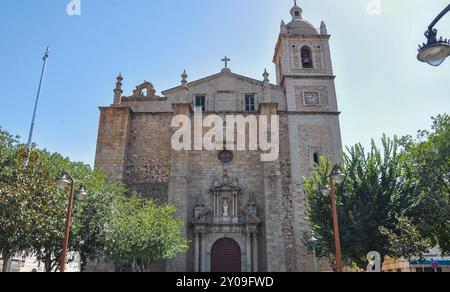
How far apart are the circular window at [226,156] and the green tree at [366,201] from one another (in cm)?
778

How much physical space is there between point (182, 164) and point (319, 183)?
8670mm

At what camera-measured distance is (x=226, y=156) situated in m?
22.0

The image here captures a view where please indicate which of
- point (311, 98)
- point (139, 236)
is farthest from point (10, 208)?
point (311, 98)

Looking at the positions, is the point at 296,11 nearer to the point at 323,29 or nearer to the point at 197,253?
the point at 323,29

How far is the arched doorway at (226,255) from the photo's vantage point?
1928 centimetres

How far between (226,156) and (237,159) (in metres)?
0.75

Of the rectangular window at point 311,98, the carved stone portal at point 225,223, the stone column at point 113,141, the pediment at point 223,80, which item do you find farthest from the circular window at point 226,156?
the rectangular window at point 311,98

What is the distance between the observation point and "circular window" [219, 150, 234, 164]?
21891 millimetres

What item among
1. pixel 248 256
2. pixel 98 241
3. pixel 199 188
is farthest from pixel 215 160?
pixel 98 241

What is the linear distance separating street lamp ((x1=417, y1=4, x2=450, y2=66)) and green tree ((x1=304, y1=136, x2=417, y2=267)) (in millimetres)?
10181

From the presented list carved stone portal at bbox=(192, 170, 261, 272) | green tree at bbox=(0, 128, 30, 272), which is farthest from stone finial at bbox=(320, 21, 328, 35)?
green tree at bbox=(0, 128, 30, 272)

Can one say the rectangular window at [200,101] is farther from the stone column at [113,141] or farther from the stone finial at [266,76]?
the stone column at [113,141]

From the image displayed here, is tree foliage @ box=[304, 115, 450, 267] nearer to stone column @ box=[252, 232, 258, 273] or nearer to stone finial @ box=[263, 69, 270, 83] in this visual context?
stone column @ box=[252, 232, 258, 273]
